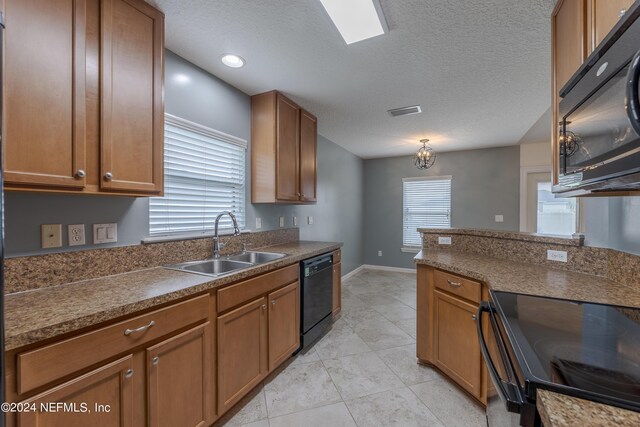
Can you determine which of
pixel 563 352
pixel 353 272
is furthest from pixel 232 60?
pixel 353 272

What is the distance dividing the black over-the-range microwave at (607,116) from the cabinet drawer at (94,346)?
171cm

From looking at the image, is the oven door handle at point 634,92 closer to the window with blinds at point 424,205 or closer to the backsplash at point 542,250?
the backsplash at point 542,250

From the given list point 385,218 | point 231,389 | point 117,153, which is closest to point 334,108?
point 117,153

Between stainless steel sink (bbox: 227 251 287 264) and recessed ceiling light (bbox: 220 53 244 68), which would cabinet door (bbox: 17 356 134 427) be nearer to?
stainless steel sink (bbox: 227 251 287 264)

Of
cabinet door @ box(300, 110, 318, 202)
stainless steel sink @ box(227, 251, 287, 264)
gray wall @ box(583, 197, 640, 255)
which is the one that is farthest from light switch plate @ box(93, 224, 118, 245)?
gray wall @ box(583, 197, 640, 255)

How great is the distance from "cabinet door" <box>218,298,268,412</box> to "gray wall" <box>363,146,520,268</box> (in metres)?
4.20

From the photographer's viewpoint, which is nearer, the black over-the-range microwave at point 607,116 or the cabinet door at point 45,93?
the black over-the-range microwave at point 607,116

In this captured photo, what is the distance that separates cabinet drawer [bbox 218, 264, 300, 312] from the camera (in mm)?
1574

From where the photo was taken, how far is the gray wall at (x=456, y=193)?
4.72 metres

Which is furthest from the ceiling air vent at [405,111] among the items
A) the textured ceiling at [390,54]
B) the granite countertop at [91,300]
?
the granite countertop at [91,300]

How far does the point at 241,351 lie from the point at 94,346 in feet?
2.88

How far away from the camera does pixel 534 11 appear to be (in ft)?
5.05

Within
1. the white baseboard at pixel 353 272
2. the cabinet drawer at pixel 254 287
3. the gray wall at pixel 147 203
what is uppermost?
the gray wall at pixel 147 203

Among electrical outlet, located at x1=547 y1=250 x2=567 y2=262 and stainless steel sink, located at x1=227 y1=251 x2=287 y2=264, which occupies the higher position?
electrical outlet, located at x1=547 y1=250 x2=567 y2=262
